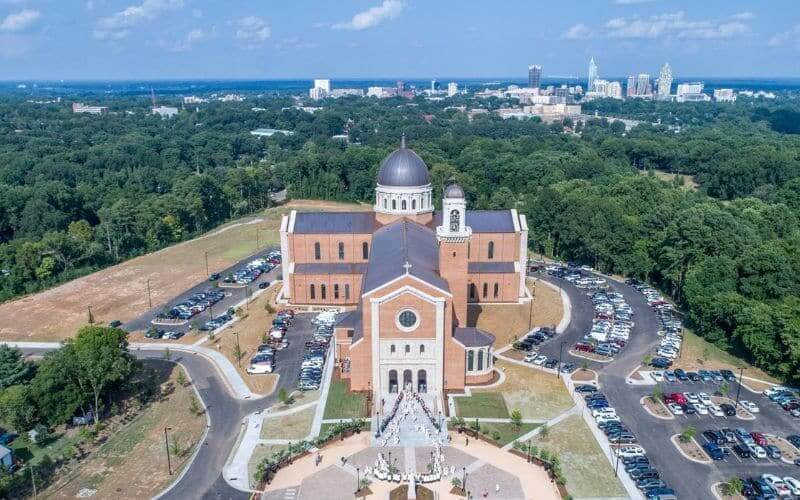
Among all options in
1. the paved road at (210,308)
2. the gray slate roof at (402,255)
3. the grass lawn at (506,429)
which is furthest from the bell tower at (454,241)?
the paved road at (210,308)

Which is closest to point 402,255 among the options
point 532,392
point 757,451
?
point 532,392

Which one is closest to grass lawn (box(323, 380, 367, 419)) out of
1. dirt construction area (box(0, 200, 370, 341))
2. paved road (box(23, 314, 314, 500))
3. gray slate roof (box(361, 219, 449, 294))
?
paved road (box(23, 314, 314, 500))

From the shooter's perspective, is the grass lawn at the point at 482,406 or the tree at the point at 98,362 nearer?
the tree at the point at 98,362

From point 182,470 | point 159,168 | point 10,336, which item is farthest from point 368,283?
point 159,168

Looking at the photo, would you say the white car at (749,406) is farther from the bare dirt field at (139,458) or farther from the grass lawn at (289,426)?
the bare dirt field at (139,458)

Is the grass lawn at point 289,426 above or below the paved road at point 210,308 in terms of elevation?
below

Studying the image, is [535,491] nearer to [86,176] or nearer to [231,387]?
[231,387]
